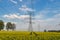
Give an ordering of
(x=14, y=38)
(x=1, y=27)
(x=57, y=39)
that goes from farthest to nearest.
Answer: (x=1, y=27), (x=57, y=39), (x=14, y=38)

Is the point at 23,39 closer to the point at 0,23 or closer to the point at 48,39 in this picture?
the point at 48,39

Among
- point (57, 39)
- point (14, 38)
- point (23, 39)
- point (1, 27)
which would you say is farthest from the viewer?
point (1, 27)

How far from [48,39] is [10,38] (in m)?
5.66

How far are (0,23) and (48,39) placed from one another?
2833 inches

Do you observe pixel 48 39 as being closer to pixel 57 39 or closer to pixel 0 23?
pixel 57 39

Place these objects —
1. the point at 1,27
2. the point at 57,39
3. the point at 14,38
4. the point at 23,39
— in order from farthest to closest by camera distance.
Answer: the point at 1,27
the point at 57,39
the point at 14,38
the point at 23,39

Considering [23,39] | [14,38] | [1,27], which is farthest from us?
[1,27]

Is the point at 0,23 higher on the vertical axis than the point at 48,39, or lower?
higher

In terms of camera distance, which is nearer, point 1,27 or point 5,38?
point 5,38

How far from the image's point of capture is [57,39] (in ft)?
80.6

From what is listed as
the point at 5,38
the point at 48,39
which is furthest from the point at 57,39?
the point at 5,38

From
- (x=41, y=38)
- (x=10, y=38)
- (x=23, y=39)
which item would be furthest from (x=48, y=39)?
(x=10, y=38)

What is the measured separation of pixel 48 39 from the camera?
22.8 metres

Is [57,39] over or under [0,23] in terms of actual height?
under
